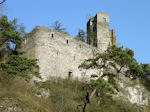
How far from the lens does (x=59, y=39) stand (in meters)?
22.9

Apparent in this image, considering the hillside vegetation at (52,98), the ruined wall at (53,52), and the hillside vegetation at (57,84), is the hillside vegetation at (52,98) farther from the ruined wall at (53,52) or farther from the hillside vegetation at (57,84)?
the ruined wall at (53,52)

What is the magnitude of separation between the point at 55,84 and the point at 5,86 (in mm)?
4613

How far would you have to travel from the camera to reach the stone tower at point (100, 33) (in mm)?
33156

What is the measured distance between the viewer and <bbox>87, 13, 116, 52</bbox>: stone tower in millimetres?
33156

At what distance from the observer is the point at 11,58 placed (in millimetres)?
17953

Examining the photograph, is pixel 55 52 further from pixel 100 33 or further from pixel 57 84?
pixel 100 33

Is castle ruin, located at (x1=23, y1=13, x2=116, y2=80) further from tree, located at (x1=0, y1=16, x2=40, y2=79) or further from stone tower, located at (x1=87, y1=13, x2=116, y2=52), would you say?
stone tower, located at (x1=87, y1=13, x2=116, y2=52)

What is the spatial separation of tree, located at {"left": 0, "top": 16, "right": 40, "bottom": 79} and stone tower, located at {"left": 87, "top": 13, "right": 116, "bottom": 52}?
14267mm

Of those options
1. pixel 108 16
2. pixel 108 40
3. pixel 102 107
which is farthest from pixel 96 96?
pixel 108 16

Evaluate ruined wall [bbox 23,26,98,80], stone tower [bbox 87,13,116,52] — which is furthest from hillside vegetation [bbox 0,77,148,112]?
stone tower [bbox 87,13,116,52]

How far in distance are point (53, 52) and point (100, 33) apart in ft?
41.8

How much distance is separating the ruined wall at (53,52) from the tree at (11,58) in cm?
187

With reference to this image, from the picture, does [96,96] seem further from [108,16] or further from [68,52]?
[108,16]

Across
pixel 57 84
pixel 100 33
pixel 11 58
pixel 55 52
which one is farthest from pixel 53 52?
pixel 100 33
